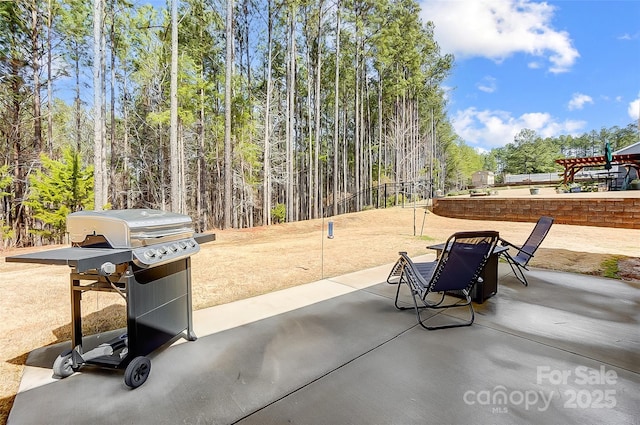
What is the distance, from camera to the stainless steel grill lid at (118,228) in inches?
70.9

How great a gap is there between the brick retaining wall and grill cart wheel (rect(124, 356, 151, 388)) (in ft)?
41.1

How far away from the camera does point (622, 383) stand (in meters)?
1.82

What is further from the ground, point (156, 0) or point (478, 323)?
point (156, 0)

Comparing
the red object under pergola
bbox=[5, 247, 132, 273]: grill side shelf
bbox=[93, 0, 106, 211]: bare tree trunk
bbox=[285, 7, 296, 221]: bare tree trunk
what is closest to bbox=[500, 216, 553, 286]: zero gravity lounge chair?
bbox=[5, 247, 132, 273]: grill side shelf

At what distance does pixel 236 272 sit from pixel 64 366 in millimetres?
2984

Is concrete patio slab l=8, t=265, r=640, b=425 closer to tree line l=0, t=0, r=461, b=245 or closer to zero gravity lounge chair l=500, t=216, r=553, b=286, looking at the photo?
zero gravity lounge chair l=500, t=216, r=553, b=286

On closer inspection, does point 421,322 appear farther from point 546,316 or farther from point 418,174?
point 418,174

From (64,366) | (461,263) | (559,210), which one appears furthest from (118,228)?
(559,210)

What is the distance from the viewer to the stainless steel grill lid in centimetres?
180

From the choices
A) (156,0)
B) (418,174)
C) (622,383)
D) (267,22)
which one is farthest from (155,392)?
(418,174)

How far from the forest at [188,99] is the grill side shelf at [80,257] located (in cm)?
856

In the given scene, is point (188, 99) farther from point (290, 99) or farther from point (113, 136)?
point (113, 136)

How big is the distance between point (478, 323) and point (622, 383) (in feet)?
3.23

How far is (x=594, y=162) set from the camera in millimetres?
17141
